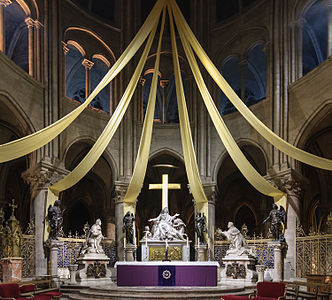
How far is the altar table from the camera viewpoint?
567 inches

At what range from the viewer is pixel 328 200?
2378 cm

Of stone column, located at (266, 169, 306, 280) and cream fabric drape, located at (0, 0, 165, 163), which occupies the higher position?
cream fabric drape, located at (0, 0, 165, 163)

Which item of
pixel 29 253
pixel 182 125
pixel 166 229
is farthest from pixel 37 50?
pixel 166 229

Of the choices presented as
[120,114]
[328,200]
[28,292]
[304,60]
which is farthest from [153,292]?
[304,60]

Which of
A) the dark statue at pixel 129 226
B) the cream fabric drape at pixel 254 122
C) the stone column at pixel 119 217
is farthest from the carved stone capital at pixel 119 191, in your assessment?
the cream fabric drape at pixel 254 122

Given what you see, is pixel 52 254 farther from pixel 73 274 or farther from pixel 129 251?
pixel 129 251

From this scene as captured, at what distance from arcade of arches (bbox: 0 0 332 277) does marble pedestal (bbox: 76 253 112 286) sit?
6.31 ft

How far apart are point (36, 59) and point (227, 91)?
25.4ft

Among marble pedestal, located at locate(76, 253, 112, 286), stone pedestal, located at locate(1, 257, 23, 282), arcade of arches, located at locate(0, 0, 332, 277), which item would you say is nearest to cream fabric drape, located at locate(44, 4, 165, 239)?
arcade of arches, located at locate(0, 0, 332, 277)

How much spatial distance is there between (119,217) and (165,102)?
6135 mm

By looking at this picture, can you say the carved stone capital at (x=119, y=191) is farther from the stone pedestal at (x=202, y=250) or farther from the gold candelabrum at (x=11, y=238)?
the gold candelabrum at (x=11, y=238)

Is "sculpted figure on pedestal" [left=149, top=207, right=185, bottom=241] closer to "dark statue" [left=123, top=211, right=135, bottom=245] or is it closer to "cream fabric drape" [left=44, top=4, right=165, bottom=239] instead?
"dark statue" [left=123, top=211, right=135, bottom=245]

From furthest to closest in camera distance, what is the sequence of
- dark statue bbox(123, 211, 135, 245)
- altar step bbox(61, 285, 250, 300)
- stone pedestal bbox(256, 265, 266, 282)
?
dark statue bbox(123, 211, 135, 245) < stone pedestal bbox(256, 265, 266, 282) < altar step bbox(61, 285, 250, 300)

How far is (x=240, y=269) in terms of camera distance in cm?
1647
